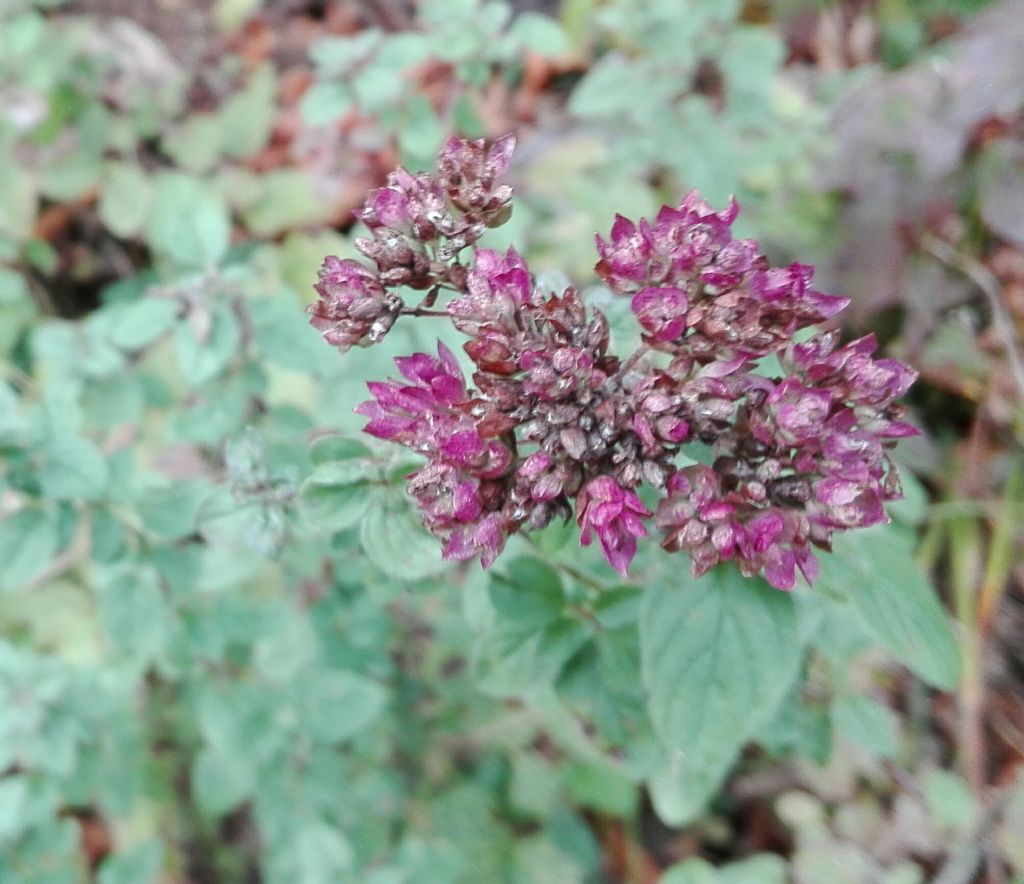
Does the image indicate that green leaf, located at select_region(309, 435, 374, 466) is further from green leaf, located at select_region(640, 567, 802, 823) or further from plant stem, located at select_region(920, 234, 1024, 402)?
plant stem, located at select_region(920, 234, 1024, 402)

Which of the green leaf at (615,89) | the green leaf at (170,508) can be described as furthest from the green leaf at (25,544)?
the green leaf at (615,89)

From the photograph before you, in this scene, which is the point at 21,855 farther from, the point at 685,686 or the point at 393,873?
the point at 685,686

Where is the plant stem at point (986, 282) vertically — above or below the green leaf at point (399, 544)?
below

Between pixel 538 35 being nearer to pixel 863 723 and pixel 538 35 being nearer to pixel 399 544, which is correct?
pixel 399 544

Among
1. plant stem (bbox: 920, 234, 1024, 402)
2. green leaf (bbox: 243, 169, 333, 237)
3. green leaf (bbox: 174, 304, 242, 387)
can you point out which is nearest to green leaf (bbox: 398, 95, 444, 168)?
green leaf (bbox: 174, 304, 242, 387)

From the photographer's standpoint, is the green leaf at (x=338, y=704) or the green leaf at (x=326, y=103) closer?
the green leaf at (x=338, y=704)

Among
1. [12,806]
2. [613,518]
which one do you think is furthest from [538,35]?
[12,806]

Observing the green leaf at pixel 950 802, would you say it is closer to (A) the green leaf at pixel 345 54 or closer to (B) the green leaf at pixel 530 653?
(B) the green leaf at pixel 530 653
